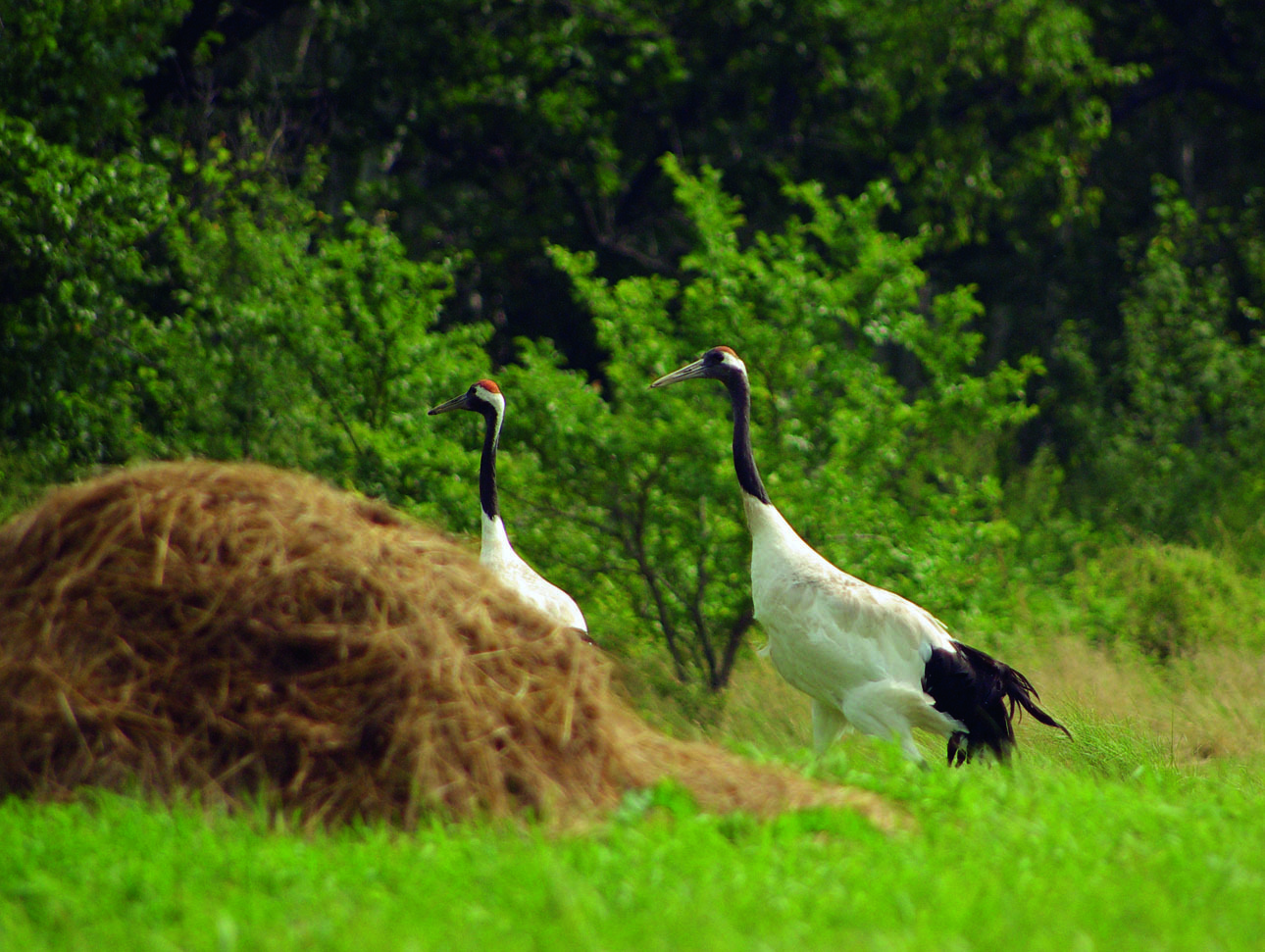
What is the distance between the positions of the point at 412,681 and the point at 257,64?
1476 centimetres

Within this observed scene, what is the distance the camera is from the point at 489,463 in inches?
377

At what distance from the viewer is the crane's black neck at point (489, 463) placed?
9.15 metres

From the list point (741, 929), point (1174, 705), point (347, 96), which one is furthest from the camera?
point (347, 96)

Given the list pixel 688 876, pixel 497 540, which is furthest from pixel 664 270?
pixel 688 876

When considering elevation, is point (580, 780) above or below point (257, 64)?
below

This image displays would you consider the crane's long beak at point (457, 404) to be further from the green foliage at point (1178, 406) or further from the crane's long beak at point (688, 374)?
the green foliage at point (1178, 406)

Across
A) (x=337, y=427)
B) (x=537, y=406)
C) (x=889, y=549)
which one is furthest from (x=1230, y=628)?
(x=337, y=427)

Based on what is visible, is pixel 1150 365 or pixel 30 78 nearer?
pixel 30 78

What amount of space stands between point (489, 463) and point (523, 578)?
54.6 inches

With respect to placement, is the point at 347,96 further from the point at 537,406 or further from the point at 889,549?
the point at 889,549

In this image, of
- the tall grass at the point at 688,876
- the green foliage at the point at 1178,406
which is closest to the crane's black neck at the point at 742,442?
the tall grass at the point at 688,876

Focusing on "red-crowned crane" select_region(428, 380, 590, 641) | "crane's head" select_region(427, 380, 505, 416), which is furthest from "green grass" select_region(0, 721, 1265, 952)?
"crane's head" select_region(427, 380, 505, 416)

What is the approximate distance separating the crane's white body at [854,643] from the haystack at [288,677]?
5.83ft

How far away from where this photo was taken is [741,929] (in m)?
3.86
